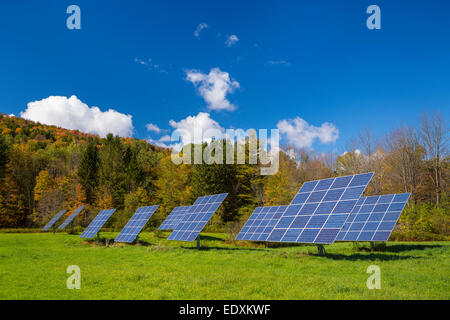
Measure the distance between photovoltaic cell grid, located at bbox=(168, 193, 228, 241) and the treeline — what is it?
1911 cm

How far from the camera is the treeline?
47.9m

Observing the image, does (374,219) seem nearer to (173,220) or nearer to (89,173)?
(173,220)

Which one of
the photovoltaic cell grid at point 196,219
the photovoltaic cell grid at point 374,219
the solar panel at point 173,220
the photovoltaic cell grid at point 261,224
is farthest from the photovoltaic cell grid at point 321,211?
the solar panel at point 173,220

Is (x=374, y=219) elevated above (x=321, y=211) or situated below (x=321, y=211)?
below

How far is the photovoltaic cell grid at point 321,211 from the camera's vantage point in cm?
1521

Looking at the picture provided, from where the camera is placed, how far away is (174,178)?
61.8m

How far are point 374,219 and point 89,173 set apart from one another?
5788cm

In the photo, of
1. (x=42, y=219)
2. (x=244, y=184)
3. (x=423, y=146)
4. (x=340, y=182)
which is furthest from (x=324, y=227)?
(x=42, y=219)

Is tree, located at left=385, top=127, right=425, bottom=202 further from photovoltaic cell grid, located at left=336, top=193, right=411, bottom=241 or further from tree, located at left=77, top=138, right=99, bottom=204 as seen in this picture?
tree, located at left=77, top=138, right=99, bottom=204

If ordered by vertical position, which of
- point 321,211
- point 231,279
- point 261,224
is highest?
point 321,211

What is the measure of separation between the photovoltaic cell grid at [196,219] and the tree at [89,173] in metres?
44.8

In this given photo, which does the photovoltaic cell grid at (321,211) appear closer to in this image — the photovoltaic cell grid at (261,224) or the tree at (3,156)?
the photovoltaic cell grid at (261,224)

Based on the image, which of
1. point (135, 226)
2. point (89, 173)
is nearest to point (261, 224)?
point (135, 226)
